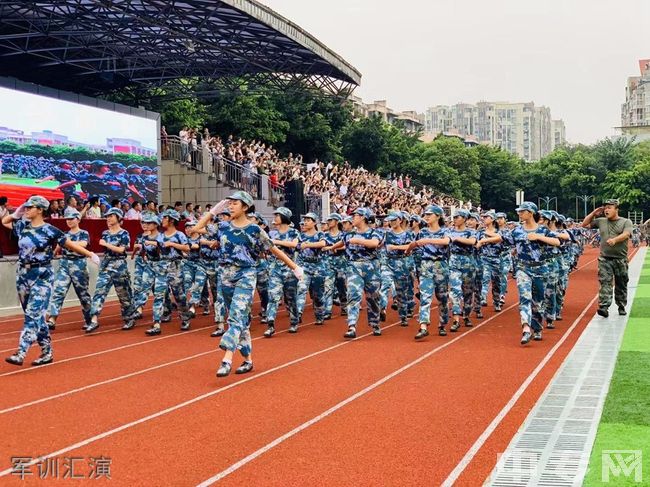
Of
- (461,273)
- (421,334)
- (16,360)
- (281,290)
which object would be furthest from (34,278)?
(461,273)

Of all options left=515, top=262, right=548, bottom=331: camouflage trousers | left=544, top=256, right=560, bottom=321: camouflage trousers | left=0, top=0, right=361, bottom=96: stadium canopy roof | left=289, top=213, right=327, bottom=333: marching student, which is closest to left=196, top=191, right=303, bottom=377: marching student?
left=515, top=262, right=548, bottom=331: camouflage trousers

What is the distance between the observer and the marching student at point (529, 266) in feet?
38.2

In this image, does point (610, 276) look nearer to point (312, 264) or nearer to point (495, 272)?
point (495, 272)

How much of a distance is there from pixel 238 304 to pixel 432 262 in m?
4.28

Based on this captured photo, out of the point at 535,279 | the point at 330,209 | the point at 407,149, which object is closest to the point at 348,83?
the point at 330,209

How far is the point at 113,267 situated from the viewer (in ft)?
45.9

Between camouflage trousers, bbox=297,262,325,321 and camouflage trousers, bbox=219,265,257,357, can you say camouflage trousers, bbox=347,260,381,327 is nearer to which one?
camouflage trousers, bbox=297,262,325,321

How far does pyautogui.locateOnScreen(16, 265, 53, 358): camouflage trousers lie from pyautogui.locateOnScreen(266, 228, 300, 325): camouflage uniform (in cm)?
391

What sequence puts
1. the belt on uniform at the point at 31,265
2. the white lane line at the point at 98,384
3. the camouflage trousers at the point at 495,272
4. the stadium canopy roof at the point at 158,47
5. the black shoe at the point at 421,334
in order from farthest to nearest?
the stadium canopy roof at the point at 158,47, the camouflage trousers at the point at 495,272, the black shoe at the point at 421,334, the belt on uniform at the point at 31,265, the white lane line at the point at 98,384

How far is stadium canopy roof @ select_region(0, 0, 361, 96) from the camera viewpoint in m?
21.0

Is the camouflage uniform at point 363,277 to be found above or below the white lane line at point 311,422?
above

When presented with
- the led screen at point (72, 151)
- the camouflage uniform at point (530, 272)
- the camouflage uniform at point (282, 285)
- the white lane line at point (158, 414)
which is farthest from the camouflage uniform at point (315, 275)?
the led screen at point (72, 151)

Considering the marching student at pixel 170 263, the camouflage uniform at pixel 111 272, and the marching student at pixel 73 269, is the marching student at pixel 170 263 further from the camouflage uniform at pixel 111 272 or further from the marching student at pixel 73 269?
the marching student at pixel 73 269

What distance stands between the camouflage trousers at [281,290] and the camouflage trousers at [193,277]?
5.20ft
